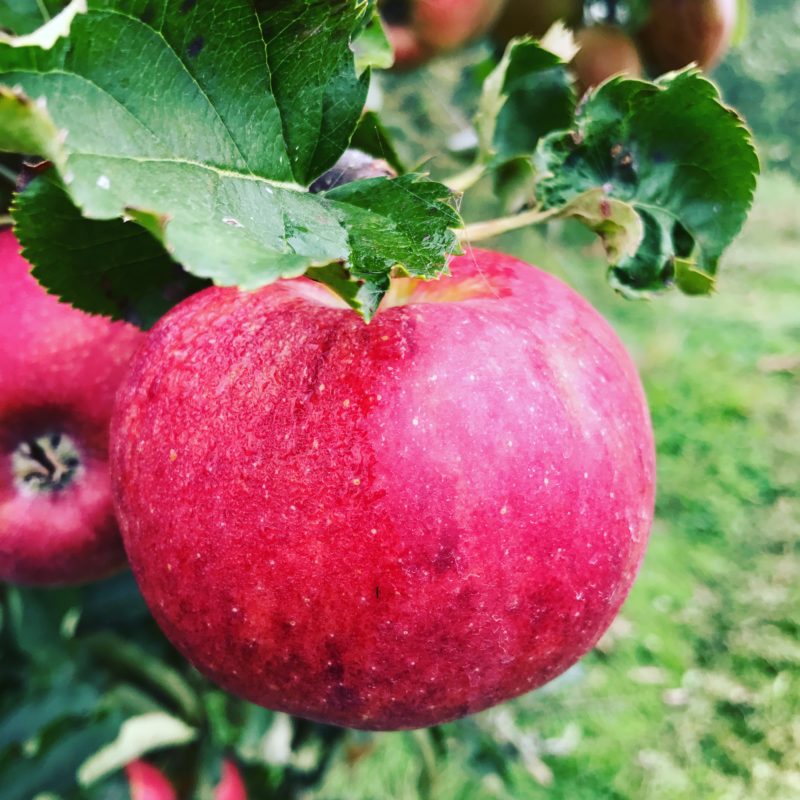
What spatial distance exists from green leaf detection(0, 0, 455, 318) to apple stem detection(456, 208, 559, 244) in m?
0.12

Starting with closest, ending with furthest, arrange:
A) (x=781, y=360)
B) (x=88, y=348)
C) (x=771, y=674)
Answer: (x=88, y=348) → (x=771, y=674) → (x=781, y=360)

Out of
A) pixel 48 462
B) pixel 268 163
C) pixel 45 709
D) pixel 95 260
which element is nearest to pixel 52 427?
pixel 48 462

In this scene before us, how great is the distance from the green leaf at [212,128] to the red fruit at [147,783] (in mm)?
775

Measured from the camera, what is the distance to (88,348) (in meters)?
0.58

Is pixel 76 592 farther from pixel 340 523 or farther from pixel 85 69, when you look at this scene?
pixel 85 69

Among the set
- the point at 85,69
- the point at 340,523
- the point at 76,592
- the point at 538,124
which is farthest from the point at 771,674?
the point at 85,69

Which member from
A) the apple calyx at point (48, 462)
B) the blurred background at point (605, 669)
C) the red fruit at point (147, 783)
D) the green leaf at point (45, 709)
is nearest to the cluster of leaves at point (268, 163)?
the apple calyx at point (48, 462)

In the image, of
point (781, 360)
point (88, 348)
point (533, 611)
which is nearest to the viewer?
point (533, 611)

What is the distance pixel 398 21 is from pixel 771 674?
6.37 feet

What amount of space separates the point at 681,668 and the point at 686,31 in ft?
5.69

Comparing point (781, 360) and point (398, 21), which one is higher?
point (398, 21)

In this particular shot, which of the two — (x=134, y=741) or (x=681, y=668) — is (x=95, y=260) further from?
(x=681, y=668)

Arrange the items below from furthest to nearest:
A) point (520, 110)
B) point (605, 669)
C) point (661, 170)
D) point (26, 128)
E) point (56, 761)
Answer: point (605, 669)
point (56, 761)
point (520, 110)
point (661, 170)
point (26, 128)

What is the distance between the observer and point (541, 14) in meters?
1.14
